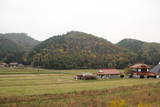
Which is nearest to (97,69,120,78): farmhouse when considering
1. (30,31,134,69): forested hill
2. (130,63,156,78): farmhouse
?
(130,63,156,78): farmhouse

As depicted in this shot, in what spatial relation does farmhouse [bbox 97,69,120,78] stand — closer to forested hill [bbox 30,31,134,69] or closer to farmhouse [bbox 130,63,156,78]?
farmhouse [bbox 130,63,156,78]

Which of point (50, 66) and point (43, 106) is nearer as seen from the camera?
point (43, 106)

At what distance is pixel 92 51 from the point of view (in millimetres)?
108062

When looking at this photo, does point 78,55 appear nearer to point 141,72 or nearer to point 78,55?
point 78,55

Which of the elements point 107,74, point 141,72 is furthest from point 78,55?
point 141,72

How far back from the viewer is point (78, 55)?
96.9 m

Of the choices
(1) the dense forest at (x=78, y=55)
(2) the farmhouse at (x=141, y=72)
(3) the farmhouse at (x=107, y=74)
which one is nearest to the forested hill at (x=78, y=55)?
(1) the dense forest at (x=78, y=55)

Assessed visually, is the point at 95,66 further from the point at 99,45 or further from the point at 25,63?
the point at 25,63

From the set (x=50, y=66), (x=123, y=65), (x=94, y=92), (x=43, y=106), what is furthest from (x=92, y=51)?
(x=43, y=106)

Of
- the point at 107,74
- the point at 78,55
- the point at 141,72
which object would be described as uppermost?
the point at 78,55

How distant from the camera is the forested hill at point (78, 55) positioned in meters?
87.4

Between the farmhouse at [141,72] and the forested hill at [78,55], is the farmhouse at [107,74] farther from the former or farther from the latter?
the forested hill at [78,55]

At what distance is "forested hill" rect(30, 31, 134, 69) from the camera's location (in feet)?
287

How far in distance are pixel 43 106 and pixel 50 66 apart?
67.2 meters
